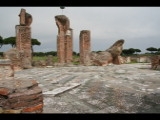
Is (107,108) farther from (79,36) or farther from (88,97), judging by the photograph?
(79,36)

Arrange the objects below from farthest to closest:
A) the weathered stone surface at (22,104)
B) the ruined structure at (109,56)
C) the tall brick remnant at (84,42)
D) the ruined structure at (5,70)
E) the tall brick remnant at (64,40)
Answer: the tall brick remnant at (84,42) < the tall brick remnant at (64,40) < the ruined structure at (109,56) < the ruined structure at (5,70) < the weathered stone surface at (22,104)

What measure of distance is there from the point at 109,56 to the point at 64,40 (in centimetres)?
734

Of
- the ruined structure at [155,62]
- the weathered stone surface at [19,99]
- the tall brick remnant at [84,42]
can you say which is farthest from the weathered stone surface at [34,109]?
the tall brick remnant at [84,42]

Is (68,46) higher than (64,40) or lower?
lower

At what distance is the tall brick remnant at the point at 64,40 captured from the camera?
2027cm

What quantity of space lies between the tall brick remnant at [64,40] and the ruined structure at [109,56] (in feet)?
18.4

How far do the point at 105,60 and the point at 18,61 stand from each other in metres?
5.29

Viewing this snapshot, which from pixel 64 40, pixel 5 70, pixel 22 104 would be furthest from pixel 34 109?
pixel 64 40

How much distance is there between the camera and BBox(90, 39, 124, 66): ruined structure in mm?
14008

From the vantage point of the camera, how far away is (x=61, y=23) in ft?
69.7

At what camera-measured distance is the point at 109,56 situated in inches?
563

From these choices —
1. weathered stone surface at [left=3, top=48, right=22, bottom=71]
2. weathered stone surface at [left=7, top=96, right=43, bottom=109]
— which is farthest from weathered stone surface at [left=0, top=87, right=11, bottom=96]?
weathered stone surface at [left=3, top=48, right=22, bottom=71]

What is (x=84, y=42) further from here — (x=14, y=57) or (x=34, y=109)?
(x=34, y=109)

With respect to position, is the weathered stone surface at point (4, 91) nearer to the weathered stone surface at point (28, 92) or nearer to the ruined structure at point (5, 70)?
the weathered stone surface at point (28, 92)
